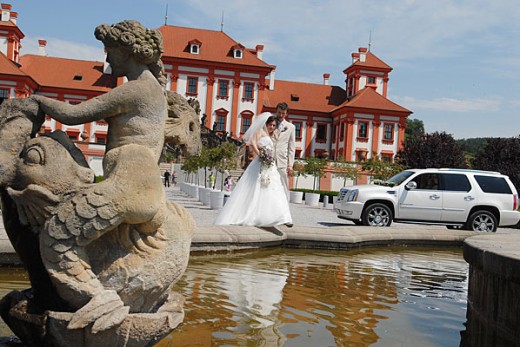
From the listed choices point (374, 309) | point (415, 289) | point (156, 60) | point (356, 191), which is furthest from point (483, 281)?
point (356, 191)

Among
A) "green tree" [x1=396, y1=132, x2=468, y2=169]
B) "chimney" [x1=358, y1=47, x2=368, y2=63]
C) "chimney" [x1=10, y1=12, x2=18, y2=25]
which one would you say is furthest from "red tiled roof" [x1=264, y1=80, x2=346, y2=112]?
"chimney" [x1=10, y1=12, x2=18, y2=25]

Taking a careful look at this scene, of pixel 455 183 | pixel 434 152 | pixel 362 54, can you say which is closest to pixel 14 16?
pixel 362 54

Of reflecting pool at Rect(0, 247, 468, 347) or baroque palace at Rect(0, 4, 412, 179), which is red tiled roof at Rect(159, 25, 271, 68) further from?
reflecting pool at Rect(0, 247, 468, 347)

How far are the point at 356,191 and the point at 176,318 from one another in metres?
11.6

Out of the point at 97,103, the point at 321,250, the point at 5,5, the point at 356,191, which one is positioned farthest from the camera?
the point at 5,5

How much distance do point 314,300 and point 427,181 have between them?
32.6ft

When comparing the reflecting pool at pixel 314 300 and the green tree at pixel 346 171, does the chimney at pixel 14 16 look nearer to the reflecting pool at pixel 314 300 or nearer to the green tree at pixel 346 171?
the green tree at pixel 346 171

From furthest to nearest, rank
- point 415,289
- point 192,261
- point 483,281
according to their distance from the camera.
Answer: point 192,261 < point 415,289 < point 483,281

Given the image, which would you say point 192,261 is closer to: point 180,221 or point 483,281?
point 483,281

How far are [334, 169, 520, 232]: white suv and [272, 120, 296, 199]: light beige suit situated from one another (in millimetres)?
4700

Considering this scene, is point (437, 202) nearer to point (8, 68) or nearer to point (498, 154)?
point (498, 154)

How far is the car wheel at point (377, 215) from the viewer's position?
13.9m

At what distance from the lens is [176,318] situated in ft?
9.35

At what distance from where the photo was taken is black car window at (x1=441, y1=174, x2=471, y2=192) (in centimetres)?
1405
